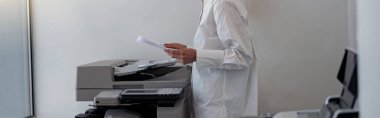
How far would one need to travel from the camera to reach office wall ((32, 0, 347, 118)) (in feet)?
8.16

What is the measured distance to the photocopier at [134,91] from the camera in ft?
5.89

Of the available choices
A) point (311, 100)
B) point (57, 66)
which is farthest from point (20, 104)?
point (311, 100)

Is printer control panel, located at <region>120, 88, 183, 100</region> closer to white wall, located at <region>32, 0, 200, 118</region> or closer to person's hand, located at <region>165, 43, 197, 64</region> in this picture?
person's hand, located at <region>165, 43, 197, 64</region>

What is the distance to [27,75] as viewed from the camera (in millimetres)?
2709

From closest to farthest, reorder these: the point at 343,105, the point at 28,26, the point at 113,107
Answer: the point at 343,105
the point at 113,107
the point at 28,26

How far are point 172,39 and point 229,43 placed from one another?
30.7 inches

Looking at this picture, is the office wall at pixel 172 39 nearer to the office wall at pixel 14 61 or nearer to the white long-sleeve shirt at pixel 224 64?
the office wall at pixel 14 61

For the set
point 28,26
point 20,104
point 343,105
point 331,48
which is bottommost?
point 20,104

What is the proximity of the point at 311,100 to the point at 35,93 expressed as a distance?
6.24 feet

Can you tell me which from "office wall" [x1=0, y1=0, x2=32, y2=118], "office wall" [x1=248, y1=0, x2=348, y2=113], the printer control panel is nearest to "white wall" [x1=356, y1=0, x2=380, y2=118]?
the printer control panel

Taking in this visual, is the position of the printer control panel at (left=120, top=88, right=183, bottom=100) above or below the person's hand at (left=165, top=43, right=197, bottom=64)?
below

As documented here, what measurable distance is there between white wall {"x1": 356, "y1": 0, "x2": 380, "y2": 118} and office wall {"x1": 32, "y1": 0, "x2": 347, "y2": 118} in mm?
1953

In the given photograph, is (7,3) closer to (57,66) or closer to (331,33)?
(57,66)

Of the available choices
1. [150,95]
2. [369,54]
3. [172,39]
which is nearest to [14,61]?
[172,39]
